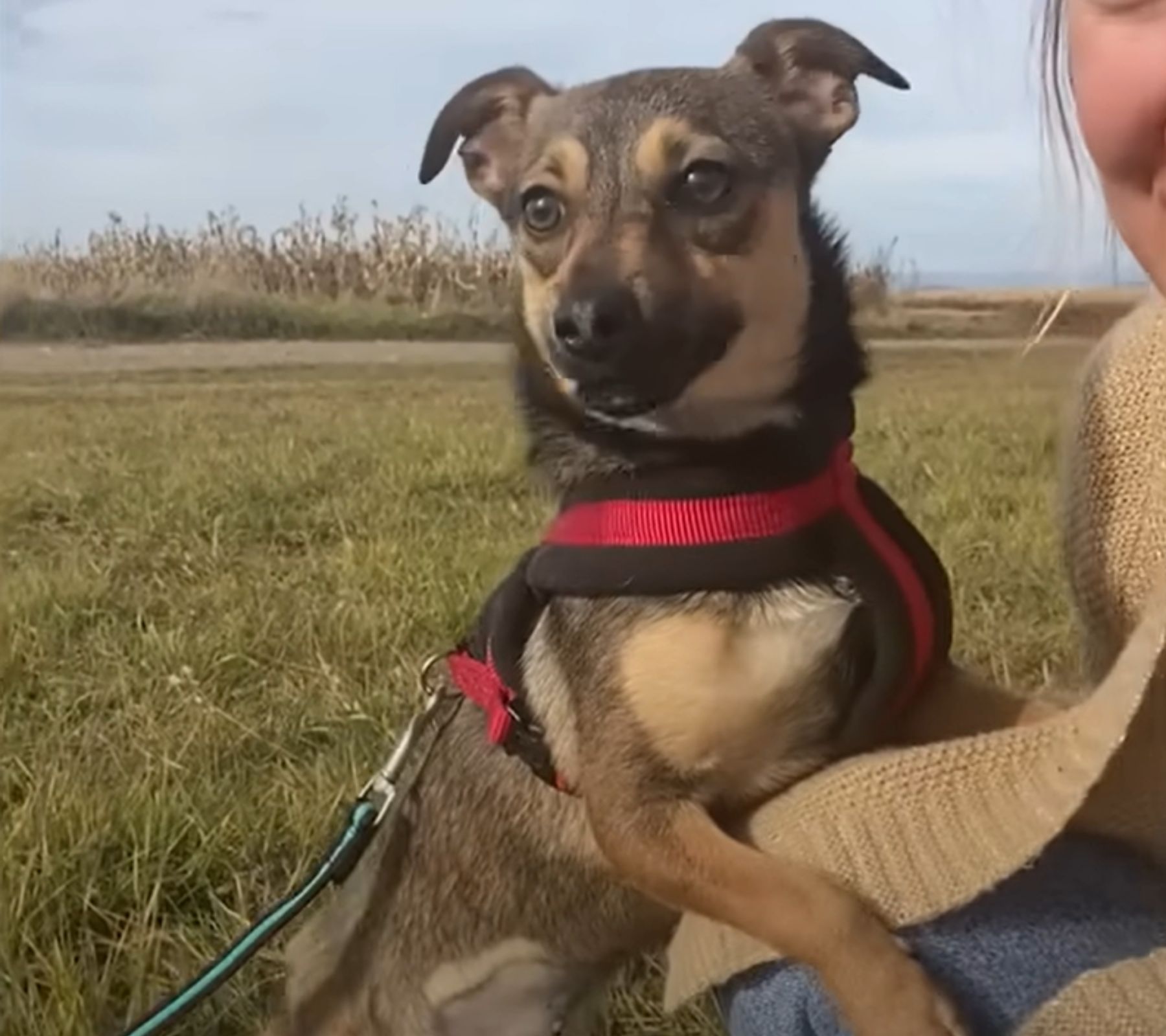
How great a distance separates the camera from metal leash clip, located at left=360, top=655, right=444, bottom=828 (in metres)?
1.30

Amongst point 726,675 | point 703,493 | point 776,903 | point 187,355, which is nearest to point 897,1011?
point 776,903

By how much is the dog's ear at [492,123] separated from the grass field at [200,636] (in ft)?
0.72

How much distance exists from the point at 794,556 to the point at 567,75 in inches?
12.8

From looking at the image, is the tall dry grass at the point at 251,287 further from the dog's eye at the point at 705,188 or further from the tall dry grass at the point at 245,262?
the dog's eye at the point at 705,188

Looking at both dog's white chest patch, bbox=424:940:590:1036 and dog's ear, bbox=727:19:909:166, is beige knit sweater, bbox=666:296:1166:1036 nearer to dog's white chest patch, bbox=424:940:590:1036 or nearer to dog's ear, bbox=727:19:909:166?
dog's white chest patch, bbox=424:940:590:1036

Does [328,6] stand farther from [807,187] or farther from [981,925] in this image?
[981,925]

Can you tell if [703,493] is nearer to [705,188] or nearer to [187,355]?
[705,188]

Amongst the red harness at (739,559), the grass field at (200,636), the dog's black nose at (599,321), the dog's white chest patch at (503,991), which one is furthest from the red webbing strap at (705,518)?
the dog's white chest patch at (503,991)

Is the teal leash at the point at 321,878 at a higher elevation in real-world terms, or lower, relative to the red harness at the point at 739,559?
lower

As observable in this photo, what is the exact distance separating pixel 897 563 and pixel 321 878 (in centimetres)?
42

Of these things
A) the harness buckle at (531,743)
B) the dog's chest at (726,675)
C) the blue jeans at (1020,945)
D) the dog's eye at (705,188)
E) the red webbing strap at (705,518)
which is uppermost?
the dog's eye at (705,188)

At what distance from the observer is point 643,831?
112cm

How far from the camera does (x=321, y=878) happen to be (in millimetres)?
1252

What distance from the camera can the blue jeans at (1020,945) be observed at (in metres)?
1.15
